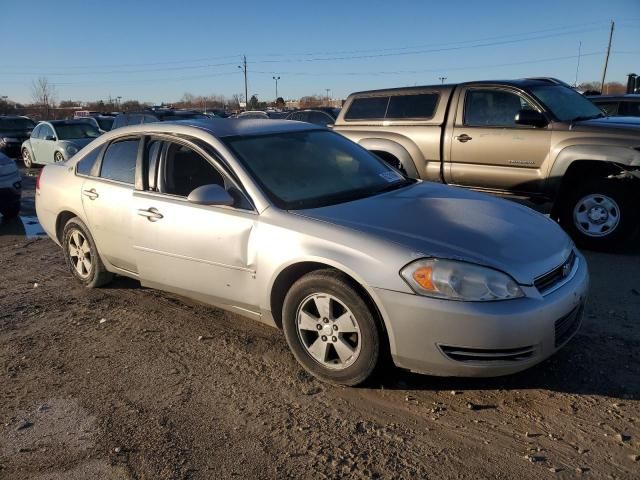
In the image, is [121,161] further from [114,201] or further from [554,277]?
[554,277]

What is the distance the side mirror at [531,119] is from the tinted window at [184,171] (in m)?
3.97

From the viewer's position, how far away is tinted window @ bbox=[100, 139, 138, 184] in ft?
15.6

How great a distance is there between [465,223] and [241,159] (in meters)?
1.61

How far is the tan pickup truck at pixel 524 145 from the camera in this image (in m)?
6.12

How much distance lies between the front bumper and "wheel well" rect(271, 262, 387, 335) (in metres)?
0.11

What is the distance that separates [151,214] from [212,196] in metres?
0.81

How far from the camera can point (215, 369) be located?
149 inches

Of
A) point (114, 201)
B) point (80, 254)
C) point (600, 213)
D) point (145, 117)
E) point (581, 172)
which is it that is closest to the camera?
point (114, 201)

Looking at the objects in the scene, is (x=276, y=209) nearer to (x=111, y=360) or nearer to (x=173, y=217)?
(x=173, y=217)

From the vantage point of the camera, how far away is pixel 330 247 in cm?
333

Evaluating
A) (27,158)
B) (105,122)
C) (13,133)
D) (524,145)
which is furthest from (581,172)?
(13,133)

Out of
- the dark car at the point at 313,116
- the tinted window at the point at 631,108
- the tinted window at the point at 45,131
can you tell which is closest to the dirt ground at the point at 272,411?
the tinted window at the point at 631,108

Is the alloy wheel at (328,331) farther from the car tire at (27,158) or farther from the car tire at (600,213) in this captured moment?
the car tire at (27,158)

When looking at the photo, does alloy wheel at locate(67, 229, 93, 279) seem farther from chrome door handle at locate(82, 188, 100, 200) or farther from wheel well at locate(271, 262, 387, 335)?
wheel well at locate(271, 262, 387, 335)
